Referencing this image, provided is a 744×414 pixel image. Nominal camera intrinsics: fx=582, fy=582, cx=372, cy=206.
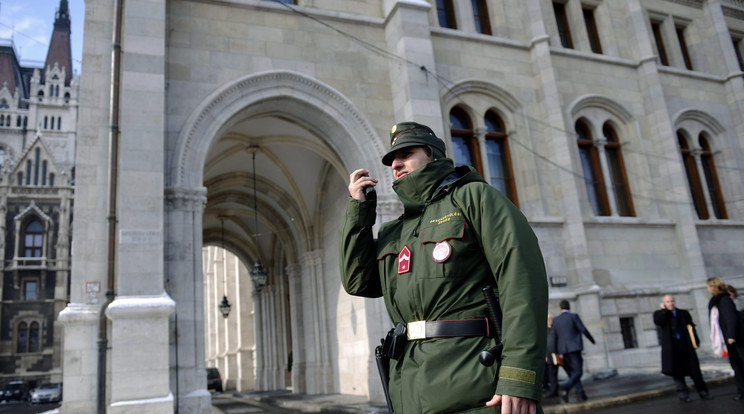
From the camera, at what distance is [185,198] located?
1043cm

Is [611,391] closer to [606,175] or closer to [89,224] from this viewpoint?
[606,175]

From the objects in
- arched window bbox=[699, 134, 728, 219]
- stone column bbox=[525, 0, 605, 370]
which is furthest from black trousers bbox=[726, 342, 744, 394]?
arched window bbox=[699, 134, 728, 219]

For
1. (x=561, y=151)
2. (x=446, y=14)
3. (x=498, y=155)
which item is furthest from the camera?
(x=446, y=14)

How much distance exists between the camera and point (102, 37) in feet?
36.0

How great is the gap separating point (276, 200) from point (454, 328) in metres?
16.5

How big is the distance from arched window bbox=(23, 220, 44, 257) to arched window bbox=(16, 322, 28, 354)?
22.5ft

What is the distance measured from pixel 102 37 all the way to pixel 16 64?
291 feet

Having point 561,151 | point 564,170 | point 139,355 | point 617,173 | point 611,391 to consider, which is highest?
point 561,151

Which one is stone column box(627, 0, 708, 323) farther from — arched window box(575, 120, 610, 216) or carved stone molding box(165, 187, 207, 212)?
carved stone molding box(165, 187, 207, 212)

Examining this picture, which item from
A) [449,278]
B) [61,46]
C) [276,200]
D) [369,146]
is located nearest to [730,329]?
[449,278]

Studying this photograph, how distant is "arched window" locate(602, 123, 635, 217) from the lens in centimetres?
1543

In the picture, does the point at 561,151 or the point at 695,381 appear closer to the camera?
the point at 695,381

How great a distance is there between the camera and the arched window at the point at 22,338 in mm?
47684

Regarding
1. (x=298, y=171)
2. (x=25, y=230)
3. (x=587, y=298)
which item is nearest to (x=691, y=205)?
(x=587, y=298)
